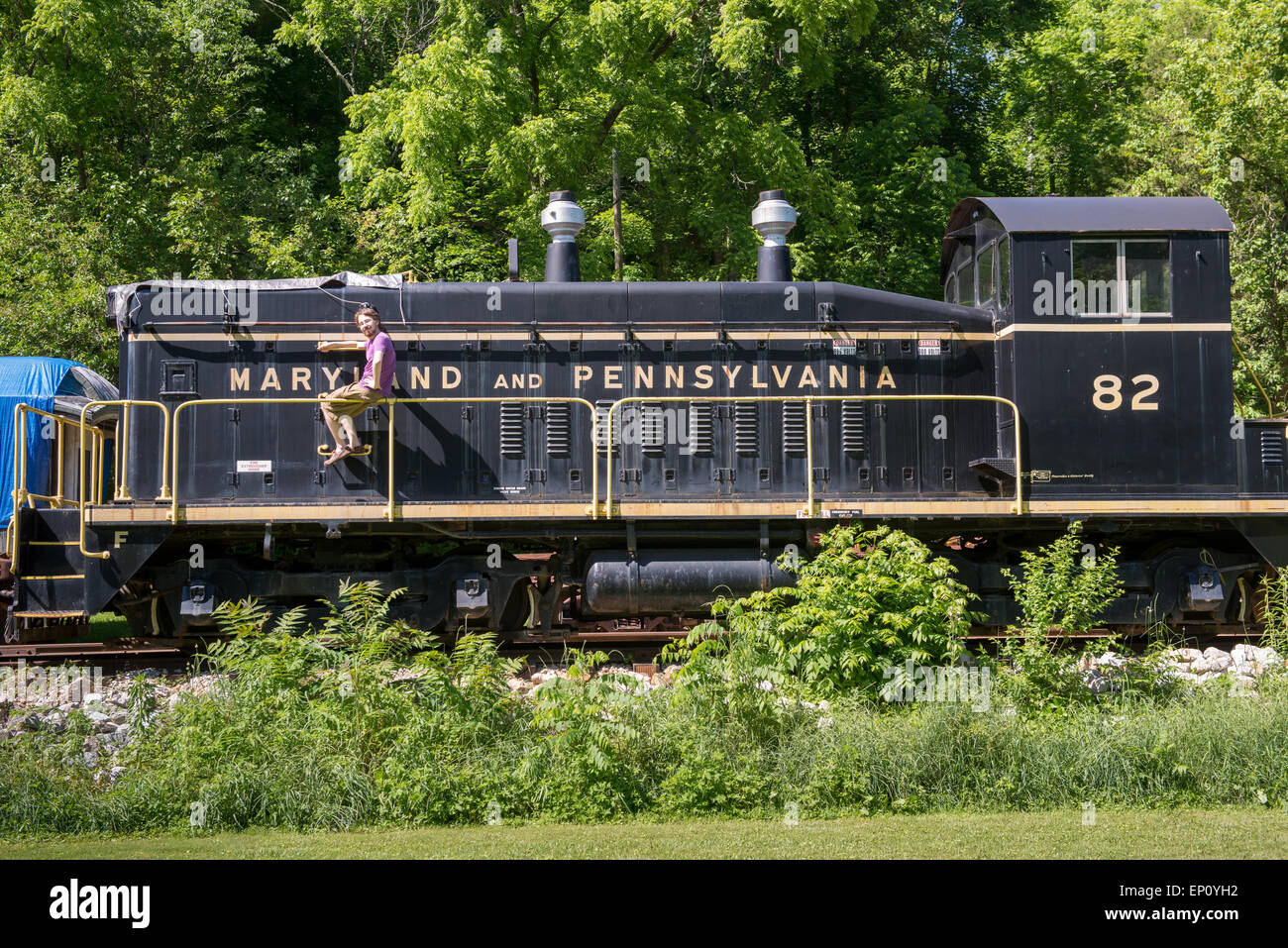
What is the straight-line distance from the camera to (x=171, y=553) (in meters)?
10.6

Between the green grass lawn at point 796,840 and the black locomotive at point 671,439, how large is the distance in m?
3.87

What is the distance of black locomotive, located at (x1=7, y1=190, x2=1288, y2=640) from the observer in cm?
1028

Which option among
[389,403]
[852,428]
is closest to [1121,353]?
[852,428]

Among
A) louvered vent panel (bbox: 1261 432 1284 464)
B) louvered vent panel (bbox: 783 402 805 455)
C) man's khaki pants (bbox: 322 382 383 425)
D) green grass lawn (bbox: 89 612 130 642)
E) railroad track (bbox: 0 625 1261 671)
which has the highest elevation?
man's khaki pants (bbox: 322 382 383 425)

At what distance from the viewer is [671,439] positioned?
36.2 ft

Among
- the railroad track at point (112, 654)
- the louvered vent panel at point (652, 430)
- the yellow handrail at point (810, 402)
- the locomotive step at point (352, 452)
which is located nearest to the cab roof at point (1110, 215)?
the yellow handrail at point (810, 402)

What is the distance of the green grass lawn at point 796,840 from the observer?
5.96 meters

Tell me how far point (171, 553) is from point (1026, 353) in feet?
27.9

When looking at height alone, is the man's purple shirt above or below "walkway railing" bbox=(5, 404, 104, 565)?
above

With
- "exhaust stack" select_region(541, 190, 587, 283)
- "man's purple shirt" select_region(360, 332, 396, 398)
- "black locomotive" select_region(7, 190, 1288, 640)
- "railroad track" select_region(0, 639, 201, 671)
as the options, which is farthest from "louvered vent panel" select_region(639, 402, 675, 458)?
"railroad track" select_region(0, 639, 201, 671)

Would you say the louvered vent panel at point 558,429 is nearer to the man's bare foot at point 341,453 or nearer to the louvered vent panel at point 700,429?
the louvered vent panel at point 700,429

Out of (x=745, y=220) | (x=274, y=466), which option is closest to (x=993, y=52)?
(x=745, y=220)

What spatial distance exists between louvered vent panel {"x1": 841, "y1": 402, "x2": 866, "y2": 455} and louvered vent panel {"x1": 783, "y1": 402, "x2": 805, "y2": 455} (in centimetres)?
41

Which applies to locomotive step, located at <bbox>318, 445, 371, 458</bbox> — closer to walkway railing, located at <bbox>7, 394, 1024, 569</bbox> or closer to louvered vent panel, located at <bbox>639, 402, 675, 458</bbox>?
walkway railing, located at <bbox>7, 394, 1024, 569</bbox>
